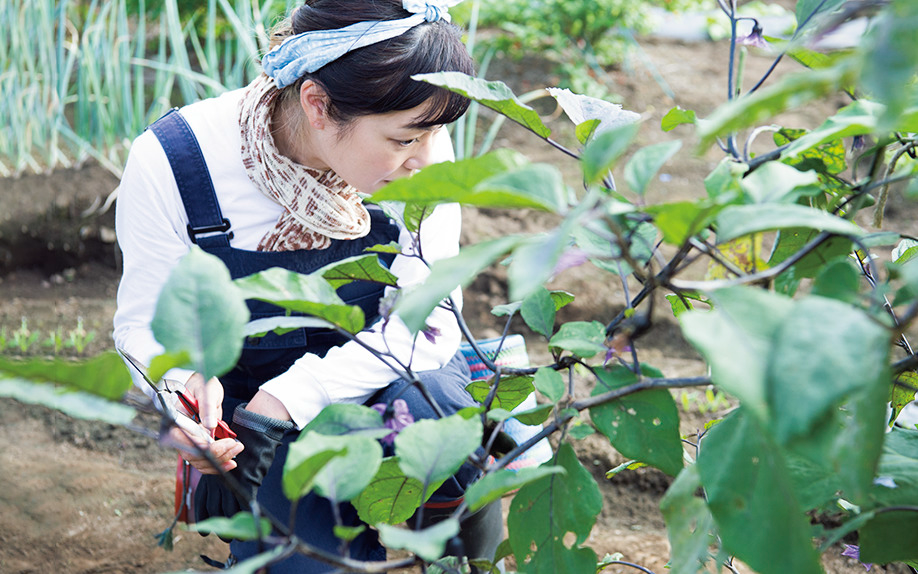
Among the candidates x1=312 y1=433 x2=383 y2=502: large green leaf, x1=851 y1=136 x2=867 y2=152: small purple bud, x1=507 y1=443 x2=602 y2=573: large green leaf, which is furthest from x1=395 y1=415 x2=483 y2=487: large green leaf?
x1=851 y1=136 x2=867 y2=152: small purple bud

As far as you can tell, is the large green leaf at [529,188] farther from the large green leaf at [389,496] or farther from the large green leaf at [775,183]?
the large green leaf at [389,496]

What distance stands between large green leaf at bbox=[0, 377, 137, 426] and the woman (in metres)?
0.81

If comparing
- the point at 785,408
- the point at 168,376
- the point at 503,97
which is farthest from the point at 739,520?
the point at 168,376

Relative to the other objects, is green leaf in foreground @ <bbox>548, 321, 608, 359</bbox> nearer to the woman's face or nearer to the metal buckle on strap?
the woman's face

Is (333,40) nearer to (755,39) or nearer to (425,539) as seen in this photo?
(755,39)

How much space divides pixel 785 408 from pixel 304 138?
1.24m

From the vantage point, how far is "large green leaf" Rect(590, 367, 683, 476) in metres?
0.59

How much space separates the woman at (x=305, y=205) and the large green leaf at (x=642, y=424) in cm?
65

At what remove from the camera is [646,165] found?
470mm

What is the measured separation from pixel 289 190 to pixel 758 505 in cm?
114

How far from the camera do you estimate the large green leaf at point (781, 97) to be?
316 millimetres

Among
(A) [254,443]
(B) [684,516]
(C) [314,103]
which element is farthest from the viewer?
(C) [314,103]

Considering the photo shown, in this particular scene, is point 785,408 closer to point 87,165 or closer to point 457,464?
point 457,464

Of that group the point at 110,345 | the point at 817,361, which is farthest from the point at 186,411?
the point at 110,345
